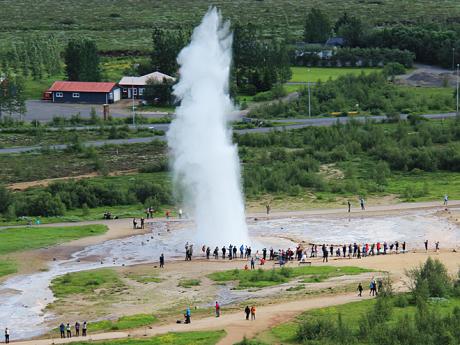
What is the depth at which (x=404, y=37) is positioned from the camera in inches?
6033

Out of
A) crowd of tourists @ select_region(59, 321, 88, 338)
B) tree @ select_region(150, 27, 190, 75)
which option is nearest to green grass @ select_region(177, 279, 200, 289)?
crowd of tourists @ select_region(59, 321, 88, 338)

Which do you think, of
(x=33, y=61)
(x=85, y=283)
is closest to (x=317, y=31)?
(x=33, y=61)

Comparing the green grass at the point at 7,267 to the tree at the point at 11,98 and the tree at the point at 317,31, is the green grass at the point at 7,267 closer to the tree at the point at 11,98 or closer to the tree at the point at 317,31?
the tree at the point at 11,98

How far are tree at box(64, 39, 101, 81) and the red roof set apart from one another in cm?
408

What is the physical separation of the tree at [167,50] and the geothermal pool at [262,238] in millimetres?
59326

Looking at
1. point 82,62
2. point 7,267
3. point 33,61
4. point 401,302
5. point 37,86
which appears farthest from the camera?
point 33,61

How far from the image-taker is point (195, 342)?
51062mm

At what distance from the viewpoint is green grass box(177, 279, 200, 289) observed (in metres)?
62.2

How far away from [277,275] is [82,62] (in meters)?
78.4

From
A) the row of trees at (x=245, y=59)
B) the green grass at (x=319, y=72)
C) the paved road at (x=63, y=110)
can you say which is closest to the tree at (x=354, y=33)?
the green grass at (x=319, y=72)

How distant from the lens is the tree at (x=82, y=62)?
13600cm

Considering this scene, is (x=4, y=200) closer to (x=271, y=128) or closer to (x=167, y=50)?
(x=271, y=128)

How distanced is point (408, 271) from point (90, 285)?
1738cm

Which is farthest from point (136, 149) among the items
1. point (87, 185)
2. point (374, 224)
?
point (374, 224)
